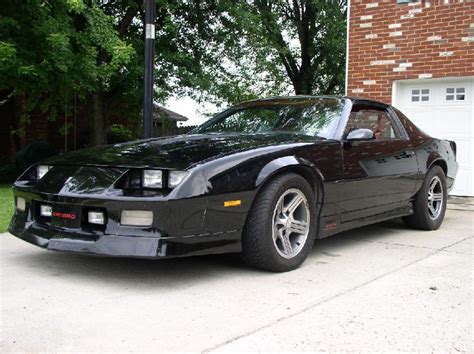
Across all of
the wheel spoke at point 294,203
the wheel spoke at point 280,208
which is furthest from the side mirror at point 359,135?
the wheel spoke at point 280,208

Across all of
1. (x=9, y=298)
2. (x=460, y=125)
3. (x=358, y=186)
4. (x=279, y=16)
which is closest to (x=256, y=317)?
(x=9, y=298)

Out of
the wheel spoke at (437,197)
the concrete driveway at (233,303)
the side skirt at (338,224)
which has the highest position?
the wheel spoke at (437,197)

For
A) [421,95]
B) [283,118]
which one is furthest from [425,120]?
[283,118]

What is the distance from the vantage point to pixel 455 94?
371 inches

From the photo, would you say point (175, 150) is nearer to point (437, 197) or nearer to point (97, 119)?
point (437, 197)

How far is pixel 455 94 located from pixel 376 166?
15.9 feet

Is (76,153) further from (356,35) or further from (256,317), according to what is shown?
(356,35)

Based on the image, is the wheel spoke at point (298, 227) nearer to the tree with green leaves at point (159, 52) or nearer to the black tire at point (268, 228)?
the black tire at point (268, 228)

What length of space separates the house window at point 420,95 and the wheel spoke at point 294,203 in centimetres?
610

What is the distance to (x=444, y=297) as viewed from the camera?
387cm

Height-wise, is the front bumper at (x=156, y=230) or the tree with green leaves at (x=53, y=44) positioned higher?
the tree with green leaves at (x=53, y=44)

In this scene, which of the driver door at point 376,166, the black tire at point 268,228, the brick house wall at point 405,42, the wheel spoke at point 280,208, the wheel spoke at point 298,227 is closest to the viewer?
the black tire at point 268,228

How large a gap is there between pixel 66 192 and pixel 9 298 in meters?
0.80

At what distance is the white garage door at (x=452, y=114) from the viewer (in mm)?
9289
